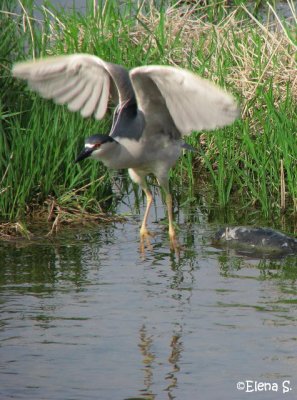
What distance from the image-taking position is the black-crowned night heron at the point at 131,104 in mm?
6574

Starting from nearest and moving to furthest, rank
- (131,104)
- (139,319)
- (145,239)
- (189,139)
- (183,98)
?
(139,319) < (183,98) < (131,104) < (145,239) < (189,139)

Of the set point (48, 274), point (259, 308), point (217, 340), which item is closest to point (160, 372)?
point (217, 340)

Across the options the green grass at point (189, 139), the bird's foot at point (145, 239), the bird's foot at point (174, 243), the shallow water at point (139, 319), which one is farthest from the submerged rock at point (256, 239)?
the green grass at point (189, 139)

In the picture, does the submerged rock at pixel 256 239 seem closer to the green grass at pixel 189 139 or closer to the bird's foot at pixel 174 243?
the bird's foot at pixel 174 243

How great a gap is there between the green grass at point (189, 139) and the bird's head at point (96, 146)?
28.7 inches

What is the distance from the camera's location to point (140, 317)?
5.83 meters

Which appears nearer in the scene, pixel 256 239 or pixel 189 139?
pixel 256 239

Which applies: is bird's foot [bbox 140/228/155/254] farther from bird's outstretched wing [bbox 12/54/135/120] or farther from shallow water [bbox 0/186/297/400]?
bird's outstretched wing [bbox 12/54/135/120]

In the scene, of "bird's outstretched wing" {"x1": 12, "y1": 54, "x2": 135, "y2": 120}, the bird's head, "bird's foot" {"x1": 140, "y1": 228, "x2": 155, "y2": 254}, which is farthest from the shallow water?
"bird's outstretched wing" {"x1": 12, "y1": 54, "x2": 135, "y2": 120}

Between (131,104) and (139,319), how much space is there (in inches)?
69.6

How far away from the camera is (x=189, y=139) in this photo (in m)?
8.72

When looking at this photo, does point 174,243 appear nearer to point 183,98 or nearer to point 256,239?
Result: point 256,239

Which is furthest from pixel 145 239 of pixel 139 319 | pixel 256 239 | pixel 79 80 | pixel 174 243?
pixel 139 319

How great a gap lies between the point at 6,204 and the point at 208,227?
143 cm
